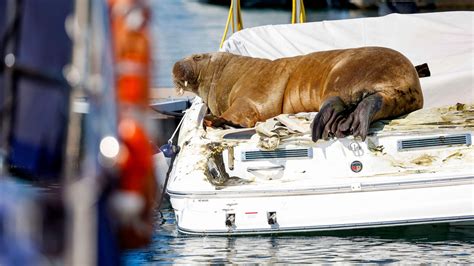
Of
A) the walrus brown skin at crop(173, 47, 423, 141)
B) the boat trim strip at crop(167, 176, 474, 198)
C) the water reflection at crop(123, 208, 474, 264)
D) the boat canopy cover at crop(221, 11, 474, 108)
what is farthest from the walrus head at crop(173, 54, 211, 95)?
the boat trim strip at crop(167, 176, 474, 198)

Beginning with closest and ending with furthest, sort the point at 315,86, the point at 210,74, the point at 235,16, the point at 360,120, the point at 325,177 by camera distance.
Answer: the point at 325,177 → the point at 360,120 → the point at 315,86 → the point at 210,74 → the point at 235,16

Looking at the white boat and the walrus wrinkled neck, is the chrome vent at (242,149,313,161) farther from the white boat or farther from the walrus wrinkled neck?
the walrus wrinkled neck

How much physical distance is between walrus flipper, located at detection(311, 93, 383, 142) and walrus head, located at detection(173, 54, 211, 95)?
9.28 feet

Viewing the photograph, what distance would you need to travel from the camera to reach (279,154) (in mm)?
8539

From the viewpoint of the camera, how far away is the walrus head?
11.4 meters

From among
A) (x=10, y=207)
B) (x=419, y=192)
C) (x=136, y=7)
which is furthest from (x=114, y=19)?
(x=419, y=192)

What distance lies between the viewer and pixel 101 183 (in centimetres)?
305

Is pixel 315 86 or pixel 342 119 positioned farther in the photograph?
pixel 315 86

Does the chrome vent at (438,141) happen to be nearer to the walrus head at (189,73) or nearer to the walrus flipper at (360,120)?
the walrus flipper at (360,120)

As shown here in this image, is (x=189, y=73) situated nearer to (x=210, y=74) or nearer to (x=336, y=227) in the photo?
(x=210, y=74)

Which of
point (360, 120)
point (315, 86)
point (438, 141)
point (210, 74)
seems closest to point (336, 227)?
point (360, 120)

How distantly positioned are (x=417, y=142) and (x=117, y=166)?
5564mm

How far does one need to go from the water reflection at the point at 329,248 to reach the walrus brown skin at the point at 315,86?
2.50ft

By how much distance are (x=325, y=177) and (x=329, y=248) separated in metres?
0.51
